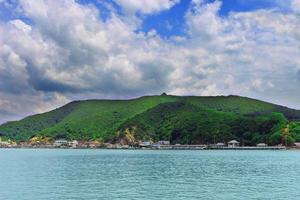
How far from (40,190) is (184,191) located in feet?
55.5

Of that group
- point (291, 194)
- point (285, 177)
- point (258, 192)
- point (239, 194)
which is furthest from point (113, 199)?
point (285, 177)

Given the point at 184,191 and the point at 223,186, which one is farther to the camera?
the point at 223,186

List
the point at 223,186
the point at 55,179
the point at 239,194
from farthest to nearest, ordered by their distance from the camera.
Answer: the point at 55,179
the point at 223,186
the point at 239,194

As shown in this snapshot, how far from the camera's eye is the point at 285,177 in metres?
66.4

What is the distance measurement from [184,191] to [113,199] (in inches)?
376

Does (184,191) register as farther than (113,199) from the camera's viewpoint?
Yes

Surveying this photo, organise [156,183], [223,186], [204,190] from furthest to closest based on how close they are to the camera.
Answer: [156,183]
[223,186]
[204,190]

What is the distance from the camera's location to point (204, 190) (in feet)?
165

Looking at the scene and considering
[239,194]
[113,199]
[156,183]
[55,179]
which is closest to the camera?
[113,199]

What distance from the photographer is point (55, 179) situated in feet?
208

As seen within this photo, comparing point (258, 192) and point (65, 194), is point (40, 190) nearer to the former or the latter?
point (65, 194)

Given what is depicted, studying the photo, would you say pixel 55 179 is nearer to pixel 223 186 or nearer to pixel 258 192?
pixel 223 186

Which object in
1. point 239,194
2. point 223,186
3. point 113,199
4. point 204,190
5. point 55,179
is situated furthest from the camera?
point 55,179

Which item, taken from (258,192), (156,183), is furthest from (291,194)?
(156,183)
